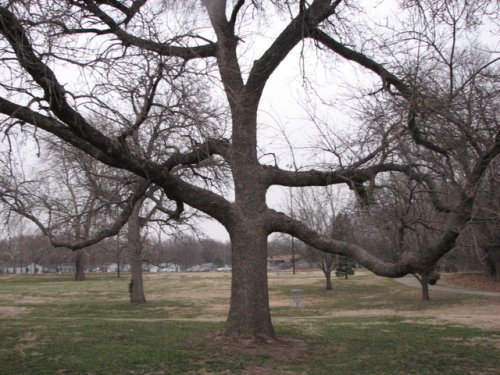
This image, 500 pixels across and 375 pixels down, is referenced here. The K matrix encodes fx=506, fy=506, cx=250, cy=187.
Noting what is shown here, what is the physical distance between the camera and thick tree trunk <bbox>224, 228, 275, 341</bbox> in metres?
9.26

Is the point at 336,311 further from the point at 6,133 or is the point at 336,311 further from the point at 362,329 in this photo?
the point at 6,133

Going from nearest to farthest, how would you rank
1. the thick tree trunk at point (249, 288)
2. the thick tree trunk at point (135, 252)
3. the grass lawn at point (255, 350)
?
1. the grass lawn at point (255, 350)
2. the thick tree trunk at point (249, 288)
3. the thick tree trunk at point (135, 252)

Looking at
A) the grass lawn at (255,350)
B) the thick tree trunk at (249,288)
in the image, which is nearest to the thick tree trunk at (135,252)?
the grass lawn at (255,350)

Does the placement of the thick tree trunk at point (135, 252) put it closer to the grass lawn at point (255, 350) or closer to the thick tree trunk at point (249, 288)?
the grass lawn at point (255, 350)

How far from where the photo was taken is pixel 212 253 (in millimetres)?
112500

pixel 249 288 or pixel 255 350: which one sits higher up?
pixel 249 288

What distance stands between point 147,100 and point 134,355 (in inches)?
169

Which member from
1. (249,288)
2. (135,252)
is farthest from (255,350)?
(135,252)

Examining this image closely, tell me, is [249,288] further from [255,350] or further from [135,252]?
[135,252]

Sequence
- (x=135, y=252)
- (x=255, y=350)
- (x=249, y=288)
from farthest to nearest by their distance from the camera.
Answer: (x=135, y=252)
(x=249, y=288)
(x=255, y=350)

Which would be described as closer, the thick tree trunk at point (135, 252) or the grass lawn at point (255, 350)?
the grass lawn at point (255, 350)

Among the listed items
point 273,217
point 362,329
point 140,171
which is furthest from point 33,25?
point 362,329

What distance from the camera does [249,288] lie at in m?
9.32

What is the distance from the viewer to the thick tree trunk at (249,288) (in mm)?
9258
